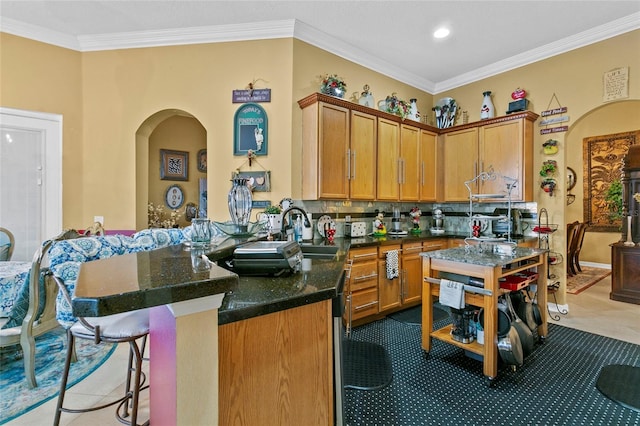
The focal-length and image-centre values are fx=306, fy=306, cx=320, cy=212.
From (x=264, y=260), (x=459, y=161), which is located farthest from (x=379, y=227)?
(x=264, y=260)

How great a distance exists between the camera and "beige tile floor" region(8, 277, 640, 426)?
1.89 metres

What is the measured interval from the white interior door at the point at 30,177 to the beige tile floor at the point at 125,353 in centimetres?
170

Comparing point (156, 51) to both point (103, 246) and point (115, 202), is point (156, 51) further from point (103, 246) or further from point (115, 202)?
point (103, 246)

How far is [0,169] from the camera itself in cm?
325

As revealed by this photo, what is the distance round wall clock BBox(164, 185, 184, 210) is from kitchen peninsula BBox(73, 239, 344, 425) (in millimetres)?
3475

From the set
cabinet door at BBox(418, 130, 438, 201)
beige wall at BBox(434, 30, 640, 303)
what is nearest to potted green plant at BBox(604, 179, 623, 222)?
beige wall at BBox(434, 30, 640, 303)

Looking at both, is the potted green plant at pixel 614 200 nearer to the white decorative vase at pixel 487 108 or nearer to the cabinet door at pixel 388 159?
the white decorative vase at pixel 487 108

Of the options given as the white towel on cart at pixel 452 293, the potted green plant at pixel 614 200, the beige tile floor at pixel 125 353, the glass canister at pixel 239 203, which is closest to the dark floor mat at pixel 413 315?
the white towel on cart at pixel 452 293

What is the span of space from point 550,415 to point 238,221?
7.78 ft

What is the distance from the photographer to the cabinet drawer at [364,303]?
10.5 ft

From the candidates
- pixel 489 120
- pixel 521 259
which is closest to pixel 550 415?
pixel 521 259

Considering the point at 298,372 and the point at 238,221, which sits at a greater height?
the point at 238,221

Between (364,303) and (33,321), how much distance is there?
9.11ft

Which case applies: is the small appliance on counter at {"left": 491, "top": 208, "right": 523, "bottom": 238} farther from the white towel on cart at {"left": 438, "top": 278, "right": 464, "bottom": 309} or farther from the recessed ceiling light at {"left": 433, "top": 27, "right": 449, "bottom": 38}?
the recessed ceiling light at {"left": 433, "top": 27, "right": 449, "bottom": 38}
